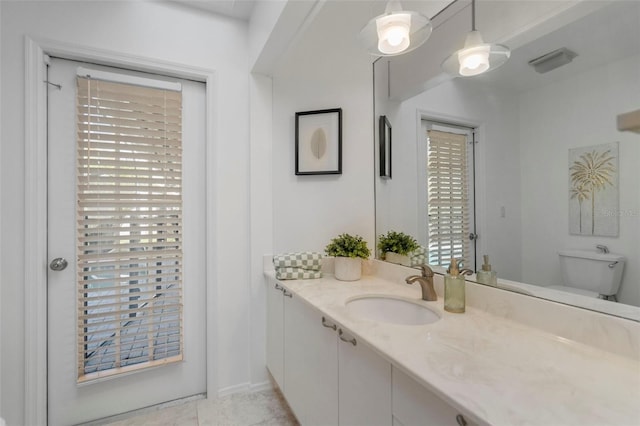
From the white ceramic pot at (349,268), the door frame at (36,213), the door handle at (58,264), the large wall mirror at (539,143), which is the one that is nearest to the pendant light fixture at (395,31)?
the large wall mirror at (539,143)

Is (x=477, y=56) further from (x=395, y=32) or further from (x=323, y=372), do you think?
(x=323, y=372)

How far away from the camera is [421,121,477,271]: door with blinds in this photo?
129cm

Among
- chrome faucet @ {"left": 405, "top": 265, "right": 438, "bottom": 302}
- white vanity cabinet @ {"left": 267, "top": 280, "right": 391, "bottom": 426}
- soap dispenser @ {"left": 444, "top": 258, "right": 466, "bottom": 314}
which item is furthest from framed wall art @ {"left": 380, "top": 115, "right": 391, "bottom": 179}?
white vanity cabinet @ {"left": 267, "top": 280, "right": 391, "bottom": 426}

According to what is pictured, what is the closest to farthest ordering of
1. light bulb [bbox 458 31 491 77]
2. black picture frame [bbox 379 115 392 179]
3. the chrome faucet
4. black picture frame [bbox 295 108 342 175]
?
light bulb [bbox 458 31 491 77]
the chrome faucet
black picture frame [bbox 379 115 392 179]
black picture frame [bbox 295 108 342 175]

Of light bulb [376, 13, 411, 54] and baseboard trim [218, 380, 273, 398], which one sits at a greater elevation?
light bulb [376, 13, 411, 54]

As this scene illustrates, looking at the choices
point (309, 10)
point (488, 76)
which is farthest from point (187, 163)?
point (488, 76)

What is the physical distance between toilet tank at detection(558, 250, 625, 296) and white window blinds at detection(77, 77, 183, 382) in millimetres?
1893

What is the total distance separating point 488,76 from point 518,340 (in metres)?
0.99

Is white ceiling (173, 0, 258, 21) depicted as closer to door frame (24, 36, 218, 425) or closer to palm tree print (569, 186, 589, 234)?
door frame (24, 36, 218, 425)

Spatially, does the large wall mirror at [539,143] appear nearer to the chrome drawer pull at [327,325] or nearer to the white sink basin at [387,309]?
the white sink basin at [387,309]

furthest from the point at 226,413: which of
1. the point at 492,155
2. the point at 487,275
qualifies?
the point at 492,155

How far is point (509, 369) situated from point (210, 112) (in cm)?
191

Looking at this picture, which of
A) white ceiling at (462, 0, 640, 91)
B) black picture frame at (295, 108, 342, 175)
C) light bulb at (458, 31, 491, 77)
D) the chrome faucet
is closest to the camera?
white ceiling at (462, 0, 640, 91)

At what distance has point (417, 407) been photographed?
0.75 meters
